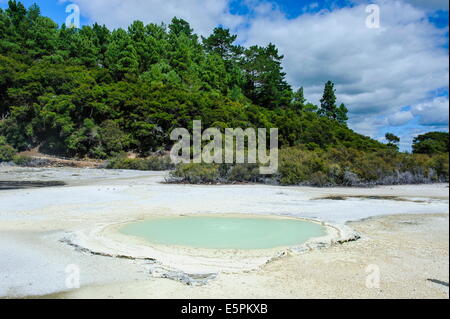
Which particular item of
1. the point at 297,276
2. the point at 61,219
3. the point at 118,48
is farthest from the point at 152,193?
the point at 118,48

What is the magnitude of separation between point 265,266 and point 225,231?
2.23m

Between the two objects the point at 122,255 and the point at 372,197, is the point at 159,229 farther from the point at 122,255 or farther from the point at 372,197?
the point at 372,197

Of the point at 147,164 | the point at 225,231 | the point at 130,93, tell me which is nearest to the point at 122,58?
the point at 130,93

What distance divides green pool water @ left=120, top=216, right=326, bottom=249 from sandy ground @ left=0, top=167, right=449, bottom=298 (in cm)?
75

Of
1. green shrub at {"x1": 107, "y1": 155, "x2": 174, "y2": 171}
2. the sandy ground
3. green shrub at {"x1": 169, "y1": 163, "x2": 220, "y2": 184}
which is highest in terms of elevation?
green shrub at {"x1": 107, "y1": 155, "x2": 174, "y2": 171}

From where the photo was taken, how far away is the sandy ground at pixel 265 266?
155 inches

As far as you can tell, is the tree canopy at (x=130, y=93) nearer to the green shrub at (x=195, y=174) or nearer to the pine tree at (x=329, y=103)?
the pine tree at (x=329, y=103)

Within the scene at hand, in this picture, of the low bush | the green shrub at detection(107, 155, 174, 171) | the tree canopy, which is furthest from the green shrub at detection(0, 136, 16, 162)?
the low bush

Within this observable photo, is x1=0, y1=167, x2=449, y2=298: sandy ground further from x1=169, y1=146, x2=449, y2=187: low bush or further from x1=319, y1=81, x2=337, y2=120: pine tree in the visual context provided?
x1=319, y1=81, x2=337, y2=120: pine tree

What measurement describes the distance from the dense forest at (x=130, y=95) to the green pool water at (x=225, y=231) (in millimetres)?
15159

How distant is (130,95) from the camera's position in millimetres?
34469

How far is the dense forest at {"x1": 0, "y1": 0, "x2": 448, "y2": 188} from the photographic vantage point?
32406 mm

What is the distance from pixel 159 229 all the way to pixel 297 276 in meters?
3.42
